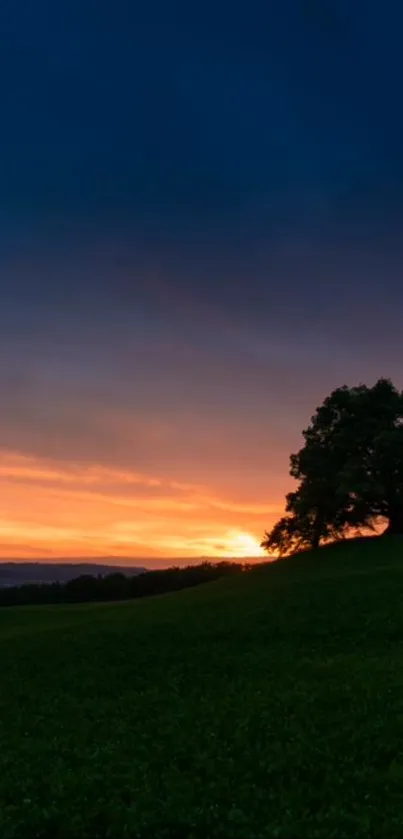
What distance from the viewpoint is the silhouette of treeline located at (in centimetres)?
9104

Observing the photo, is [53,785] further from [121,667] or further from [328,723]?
[121,667]

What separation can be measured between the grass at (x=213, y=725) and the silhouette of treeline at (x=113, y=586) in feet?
173

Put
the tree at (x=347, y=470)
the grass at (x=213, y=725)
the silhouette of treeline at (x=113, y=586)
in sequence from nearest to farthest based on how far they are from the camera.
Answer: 1. the grass at (x=213, y=725)
2. the tree at (x=347, y=470)
3. the silhouette of treeline at (x=113, y=586)

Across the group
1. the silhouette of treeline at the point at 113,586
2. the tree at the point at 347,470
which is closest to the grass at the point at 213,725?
the tree at the point at 347,470

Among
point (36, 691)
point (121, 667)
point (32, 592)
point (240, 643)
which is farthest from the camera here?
point (32, 592)

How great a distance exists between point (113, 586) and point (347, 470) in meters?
36.4

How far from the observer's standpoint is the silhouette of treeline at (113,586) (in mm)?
91044

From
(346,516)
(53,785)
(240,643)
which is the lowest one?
(53,785)

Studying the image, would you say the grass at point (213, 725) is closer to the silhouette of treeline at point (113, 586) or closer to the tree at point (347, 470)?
the tree at point (347, 470)

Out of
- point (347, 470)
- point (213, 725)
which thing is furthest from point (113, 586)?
point (213, 725)

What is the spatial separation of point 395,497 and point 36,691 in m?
52.9

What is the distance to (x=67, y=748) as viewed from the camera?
1909 centimetres

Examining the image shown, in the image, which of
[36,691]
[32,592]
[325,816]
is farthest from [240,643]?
[32,592]

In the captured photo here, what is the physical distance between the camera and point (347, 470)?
71.6 metres
